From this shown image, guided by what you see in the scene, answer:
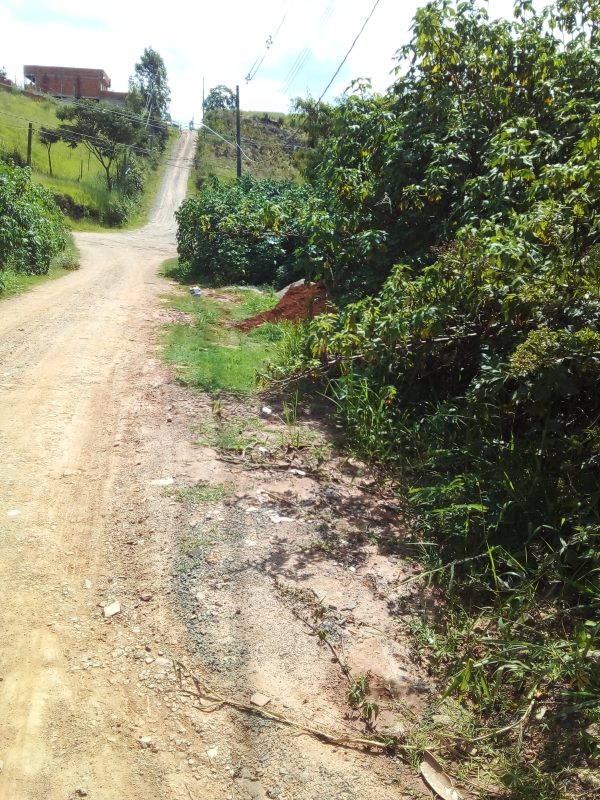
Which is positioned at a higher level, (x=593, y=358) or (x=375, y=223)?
(x=375, y=223)

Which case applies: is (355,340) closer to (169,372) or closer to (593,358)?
(593,358)

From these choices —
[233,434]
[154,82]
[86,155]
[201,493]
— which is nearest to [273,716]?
[201,493]

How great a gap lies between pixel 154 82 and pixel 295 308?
6545 cm

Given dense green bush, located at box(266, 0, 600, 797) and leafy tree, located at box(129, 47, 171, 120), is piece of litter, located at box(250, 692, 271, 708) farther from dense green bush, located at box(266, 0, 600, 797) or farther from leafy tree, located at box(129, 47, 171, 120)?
leafy tree, located at box(129, 47, 171, 120)

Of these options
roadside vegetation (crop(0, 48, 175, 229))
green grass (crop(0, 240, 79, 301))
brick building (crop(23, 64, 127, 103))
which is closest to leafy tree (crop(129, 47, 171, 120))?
brick building (crop(23, 64, 127, 103))

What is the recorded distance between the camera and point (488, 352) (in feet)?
15.4

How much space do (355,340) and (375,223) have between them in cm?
265

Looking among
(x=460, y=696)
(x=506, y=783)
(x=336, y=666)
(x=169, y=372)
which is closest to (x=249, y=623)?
(x=336, y=666)

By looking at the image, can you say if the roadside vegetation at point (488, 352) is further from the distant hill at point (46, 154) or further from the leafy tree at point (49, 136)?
the leafy tree at point (49, 136)

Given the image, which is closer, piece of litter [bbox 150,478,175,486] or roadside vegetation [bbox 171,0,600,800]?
roadside vegetation [bbox 171,0,600,800]

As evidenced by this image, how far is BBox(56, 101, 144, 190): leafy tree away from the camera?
1593 inches

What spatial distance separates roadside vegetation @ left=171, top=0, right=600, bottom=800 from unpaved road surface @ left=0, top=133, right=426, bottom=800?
0.43 meters

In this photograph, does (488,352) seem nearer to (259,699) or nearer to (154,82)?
(259,699)

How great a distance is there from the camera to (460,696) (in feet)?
9.45
